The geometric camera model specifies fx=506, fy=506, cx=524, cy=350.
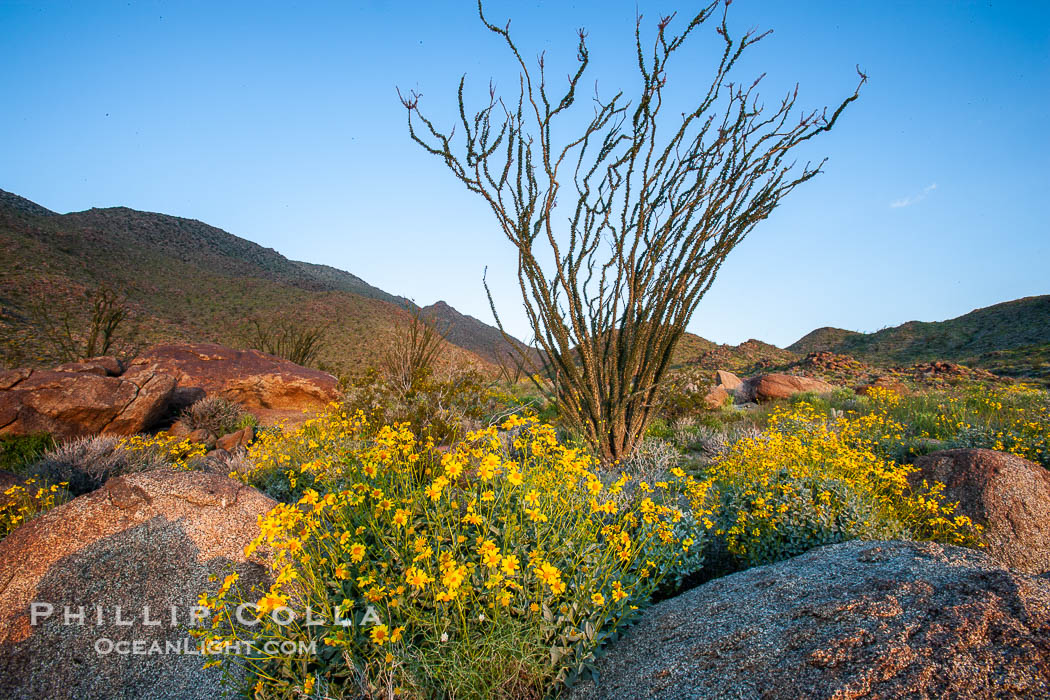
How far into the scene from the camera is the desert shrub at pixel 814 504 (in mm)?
3490

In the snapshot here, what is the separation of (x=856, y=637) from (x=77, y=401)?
954 centimetres

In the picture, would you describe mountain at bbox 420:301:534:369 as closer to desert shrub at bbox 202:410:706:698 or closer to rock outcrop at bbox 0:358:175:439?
rock outcrop at bbox 0:358:175:439

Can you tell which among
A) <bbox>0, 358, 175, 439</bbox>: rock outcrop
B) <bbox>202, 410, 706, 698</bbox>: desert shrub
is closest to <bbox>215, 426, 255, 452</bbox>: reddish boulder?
<bbox>0, 358, 175, 439</bbox>: rock outcrop

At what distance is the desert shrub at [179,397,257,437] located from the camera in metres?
8.48

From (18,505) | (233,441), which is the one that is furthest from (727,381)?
(18,505)

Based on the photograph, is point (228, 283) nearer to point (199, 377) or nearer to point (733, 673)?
point (199, 377)

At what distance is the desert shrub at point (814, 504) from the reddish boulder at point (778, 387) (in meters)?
9.82

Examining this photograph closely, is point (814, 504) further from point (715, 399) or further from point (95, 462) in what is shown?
point (715, 399)

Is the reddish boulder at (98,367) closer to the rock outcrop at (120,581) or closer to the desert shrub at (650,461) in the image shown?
the rock outcrop at (120,581)

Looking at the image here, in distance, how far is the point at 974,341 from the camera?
30516 millimetres

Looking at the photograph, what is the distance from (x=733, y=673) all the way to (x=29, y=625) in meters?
3.60

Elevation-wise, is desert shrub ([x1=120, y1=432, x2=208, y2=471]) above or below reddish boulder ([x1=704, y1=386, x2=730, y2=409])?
below

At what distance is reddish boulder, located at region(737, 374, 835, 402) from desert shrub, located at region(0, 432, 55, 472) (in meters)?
15.1

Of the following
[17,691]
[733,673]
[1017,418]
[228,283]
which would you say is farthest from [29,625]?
[228,283]
